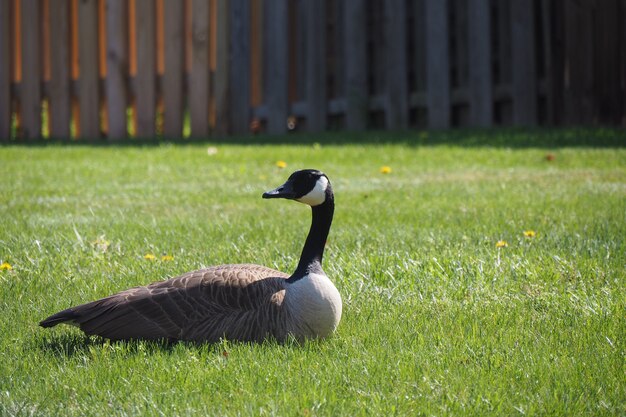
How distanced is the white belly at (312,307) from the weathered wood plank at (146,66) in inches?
354

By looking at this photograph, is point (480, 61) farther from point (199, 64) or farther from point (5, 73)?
point (5, 73)

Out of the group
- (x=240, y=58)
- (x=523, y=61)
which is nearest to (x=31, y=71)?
(x=240, y=58)

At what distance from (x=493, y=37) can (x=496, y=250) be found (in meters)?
7.13

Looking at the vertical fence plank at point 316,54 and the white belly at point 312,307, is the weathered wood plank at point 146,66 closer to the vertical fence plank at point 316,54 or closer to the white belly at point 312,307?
the vertical fence plank at point 316,54

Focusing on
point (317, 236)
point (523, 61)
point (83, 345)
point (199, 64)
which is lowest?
point (83, 345)

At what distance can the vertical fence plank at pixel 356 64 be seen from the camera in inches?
460

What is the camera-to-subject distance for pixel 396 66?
11.4 meters

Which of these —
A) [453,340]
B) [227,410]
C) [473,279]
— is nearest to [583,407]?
[453,340]

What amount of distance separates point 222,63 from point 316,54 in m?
1.23

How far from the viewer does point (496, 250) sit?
210 inches

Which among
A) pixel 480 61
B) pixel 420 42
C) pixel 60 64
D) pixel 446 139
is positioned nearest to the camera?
pixel 446 139

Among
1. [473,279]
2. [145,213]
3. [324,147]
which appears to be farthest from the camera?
[324,147]

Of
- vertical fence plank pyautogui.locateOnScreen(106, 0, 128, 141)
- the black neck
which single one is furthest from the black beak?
vertical fence plank pyautogui.locateOnScreen(106, 0, 128, 141)

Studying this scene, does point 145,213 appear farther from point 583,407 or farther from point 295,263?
point 583,407
